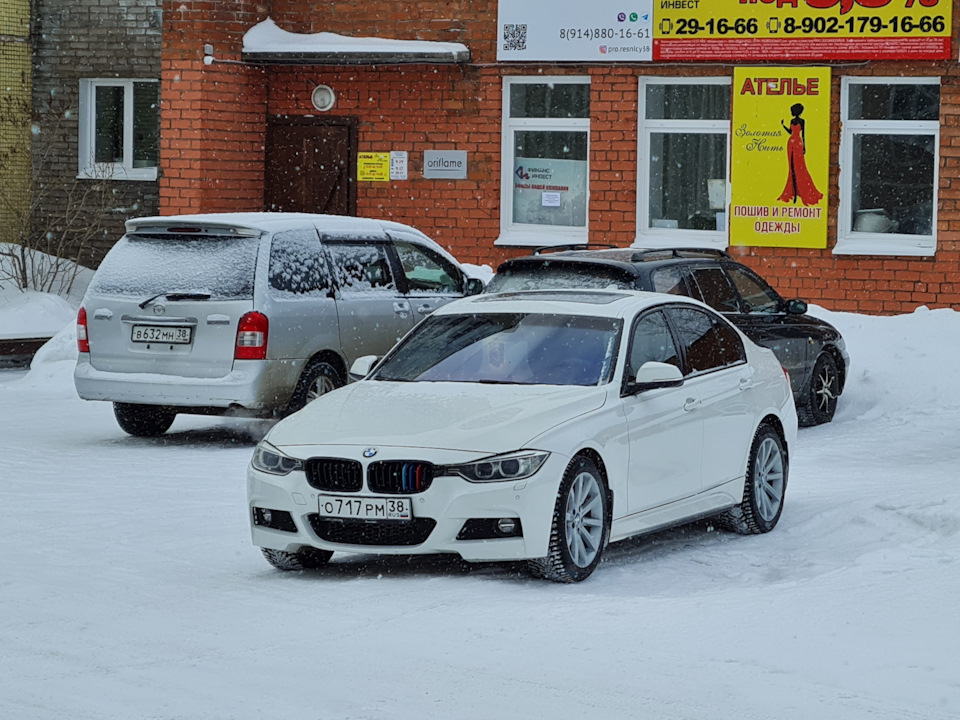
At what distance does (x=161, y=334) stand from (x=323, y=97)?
10.3m

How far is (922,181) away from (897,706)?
50.2ft

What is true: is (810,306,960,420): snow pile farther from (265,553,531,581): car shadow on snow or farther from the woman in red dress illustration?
(265,553,531,581): car shadow on snow

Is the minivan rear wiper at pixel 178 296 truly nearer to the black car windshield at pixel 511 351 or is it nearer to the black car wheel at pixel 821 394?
the black car windshield at pixel 511 351

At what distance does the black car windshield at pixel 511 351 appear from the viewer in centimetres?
890

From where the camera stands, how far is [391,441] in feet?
26.5

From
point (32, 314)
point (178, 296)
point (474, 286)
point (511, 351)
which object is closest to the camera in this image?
point (511, 351)

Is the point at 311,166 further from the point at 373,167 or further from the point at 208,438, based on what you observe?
the point at 208,438

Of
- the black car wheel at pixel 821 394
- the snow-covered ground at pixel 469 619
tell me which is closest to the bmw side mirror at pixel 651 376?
the snow-covered ground at pixel 469 619

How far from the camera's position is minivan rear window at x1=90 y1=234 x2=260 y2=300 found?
13.1 metres

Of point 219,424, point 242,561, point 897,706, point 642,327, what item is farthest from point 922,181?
point 897,706

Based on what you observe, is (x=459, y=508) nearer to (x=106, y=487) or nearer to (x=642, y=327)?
(x=642, y=327)

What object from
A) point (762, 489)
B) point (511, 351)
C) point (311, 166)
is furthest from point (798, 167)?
point (511, 351)

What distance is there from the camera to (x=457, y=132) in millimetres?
22172

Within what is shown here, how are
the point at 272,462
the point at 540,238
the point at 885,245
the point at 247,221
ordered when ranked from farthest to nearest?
1. the point at 540,238
2. the point at 885,245
3. the point at 247,221
4. the point at 272,462
